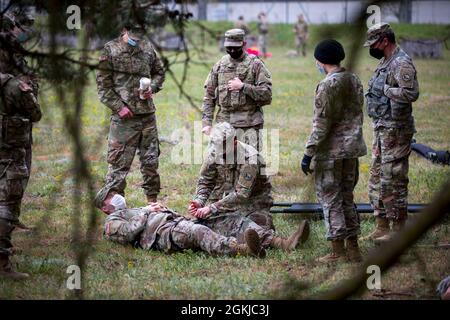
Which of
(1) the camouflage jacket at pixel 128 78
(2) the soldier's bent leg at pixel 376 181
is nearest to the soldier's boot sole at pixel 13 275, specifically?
(1) the camouflage jacket at pixel 128 78

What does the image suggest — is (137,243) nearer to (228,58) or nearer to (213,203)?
(213,203)

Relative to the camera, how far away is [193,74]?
27047 millimetres

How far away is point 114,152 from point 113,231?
149cm

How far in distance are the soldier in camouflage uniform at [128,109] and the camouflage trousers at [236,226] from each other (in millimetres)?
1683

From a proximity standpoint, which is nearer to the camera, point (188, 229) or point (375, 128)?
point (188, 229)

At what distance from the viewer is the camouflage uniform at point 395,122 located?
7989 millimetres

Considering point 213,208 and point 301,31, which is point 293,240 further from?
point 301,31

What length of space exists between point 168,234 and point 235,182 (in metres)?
0.90

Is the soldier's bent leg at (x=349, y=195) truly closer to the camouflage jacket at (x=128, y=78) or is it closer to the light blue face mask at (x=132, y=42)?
the camouflage jacket at (x=128, y=78)

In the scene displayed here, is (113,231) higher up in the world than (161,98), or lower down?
lower down

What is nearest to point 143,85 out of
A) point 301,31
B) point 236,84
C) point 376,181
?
point 236,84
